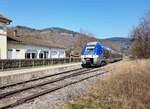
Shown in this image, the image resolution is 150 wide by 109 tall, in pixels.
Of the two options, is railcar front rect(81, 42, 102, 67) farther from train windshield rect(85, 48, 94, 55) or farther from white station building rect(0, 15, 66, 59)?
white station building rect(0, 15, 66, 59)

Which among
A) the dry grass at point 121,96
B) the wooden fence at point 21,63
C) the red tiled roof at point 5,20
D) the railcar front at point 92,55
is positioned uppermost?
the red tiled roof at point 5,20

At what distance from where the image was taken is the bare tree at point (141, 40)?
40812mm

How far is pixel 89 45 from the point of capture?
114 feet

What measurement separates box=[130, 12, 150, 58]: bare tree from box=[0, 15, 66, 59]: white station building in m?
15.1

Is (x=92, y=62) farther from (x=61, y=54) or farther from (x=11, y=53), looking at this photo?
(x=61, y=54)

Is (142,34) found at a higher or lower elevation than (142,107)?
higher

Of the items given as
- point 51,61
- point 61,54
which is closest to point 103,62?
point 51,61

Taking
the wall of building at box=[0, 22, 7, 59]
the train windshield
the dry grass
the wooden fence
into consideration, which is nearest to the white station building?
the wall of building at box=[0, 22, 7, 59]

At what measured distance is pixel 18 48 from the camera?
41.6 m

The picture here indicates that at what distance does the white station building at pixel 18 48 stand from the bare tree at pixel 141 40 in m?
15.1

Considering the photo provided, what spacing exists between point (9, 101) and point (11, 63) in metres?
17.7

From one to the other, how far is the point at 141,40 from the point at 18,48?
18.1m

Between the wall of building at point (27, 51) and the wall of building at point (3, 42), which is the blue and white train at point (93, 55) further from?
the wall of building at point (27, 51)

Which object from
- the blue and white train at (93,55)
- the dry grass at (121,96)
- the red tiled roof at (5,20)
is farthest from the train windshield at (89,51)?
the dry grass at (121,96)
